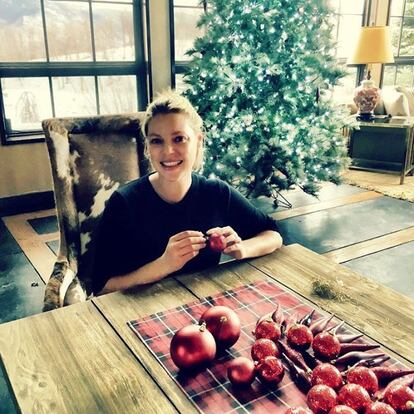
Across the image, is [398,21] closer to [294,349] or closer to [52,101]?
[52,101]

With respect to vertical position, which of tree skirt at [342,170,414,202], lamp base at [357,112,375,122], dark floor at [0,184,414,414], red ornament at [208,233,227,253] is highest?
red ornament at [208,233,227,253]

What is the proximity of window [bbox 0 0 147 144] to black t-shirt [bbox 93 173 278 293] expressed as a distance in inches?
114

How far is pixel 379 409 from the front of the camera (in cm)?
71

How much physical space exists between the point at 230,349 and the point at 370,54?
4.71m

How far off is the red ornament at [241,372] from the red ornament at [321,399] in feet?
0.37

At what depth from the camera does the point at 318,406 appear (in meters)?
0.74

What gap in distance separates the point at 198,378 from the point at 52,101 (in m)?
3.66

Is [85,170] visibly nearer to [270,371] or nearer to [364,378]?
[270,371]

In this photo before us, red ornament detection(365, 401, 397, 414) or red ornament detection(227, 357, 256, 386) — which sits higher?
red ornament detection(365, 401, 397, 414)

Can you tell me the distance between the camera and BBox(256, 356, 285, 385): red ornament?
2.71ft

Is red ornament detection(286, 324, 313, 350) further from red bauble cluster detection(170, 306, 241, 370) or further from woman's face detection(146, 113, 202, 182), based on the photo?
woman's face detection(146, 113, 202, 182)

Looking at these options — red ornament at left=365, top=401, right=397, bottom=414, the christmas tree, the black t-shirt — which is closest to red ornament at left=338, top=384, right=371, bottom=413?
red ornament at left=365, top=401, right=397, bottom=414

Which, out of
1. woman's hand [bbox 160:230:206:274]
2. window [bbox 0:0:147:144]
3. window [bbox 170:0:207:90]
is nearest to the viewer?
woman's hand [bbox 160:230:206:274]

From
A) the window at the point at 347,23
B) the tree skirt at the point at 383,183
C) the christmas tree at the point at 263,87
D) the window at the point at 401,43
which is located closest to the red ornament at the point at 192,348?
the christmas tree at the point at 263,87
